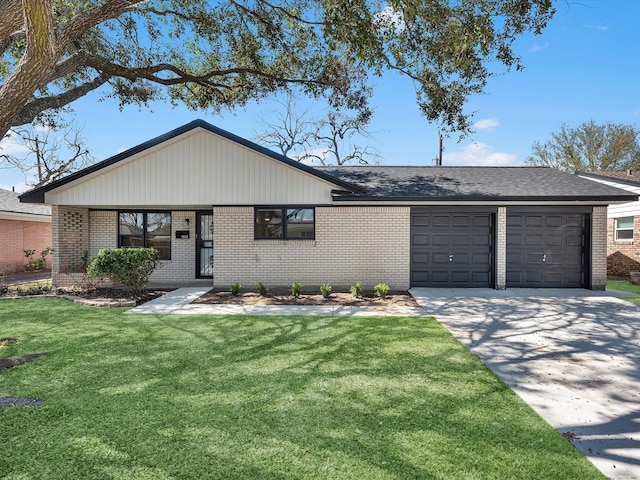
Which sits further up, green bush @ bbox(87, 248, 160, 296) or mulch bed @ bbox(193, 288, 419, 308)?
green bush @ bbox(87, 248, 160, 296)

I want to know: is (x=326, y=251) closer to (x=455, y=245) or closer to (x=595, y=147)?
(x=455, y=245)

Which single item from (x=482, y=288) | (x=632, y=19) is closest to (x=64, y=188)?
(x=482, y=288)

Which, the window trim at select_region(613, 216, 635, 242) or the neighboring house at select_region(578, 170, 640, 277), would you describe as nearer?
the neighboring house at select_region(578, 170, 640, 277)

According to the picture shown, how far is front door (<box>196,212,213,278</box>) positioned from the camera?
1336 centimetres

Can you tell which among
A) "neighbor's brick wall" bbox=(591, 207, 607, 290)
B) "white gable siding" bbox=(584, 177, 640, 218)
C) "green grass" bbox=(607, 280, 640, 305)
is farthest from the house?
"white gable siding" bbox=(584, 177, 640, 218)

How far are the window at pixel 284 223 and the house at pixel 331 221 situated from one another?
3 cm

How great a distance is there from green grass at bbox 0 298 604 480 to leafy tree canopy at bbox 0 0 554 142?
3.70 m

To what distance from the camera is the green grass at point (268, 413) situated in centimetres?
282

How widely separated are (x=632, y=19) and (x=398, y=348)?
1288 cm

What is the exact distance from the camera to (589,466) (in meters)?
2.88

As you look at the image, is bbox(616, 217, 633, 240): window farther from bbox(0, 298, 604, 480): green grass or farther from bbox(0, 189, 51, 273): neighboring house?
bbox(0, 189, 51, 273): neighboring house

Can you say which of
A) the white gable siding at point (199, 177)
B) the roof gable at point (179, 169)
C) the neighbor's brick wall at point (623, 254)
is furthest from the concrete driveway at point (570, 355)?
the neighbor's brick wall at point (623, 254)

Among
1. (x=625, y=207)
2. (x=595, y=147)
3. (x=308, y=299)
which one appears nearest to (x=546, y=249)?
(x=625, y=207)

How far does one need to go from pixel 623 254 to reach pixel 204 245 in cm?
1771
